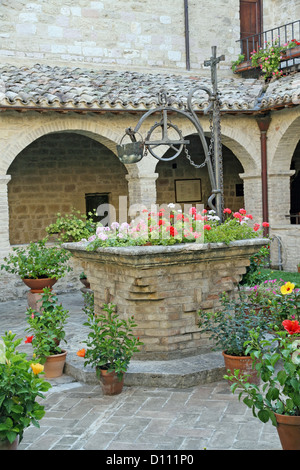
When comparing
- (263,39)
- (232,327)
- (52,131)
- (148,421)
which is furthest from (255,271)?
(263,39)

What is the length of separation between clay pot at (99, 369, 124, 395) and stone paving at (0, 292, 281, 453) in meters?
0.06

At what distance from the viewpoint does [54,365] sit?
239 inches

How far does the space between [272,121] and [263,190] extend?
1.50 meters

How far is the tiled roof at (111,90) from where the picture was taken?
10.8 metres

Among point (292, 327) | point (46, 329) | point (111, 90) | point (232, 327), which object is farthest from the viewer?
point (111, 90)

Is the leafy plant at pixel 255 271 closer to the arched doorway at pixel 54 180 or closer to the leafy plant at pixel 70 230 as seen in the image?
the leafy plant at pixel 70 230

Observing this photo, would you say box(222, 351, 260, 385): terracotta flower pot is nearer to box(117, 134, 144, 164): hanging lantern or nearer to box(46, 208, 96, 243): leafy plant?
box(117, 134, 144, 164): hanging lantern

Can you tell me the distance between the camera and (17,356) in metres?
3.73

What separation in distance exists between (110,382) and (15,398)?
1825mm

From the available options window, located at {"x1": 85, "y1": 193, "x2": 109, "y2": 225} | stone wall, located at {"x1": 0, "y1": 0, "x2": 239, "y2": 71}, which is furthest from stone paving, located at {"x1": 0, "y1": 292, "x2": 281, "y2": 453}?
window, located at {"x1": 85, "y1": 193, "x2": 109, "y2": 225}

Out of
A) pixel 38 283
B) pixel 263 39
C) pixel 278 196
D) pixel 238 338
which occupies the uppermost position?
pixel 263 39

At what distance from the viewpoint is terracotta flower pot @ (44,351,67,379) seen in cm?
604

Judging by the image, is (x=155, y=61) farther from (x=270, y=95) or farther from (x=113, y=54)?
(x=270, y=95)

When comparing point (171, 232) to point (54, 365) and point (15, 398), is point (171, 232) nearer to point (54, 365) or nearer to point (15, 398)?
point (54, 365)
